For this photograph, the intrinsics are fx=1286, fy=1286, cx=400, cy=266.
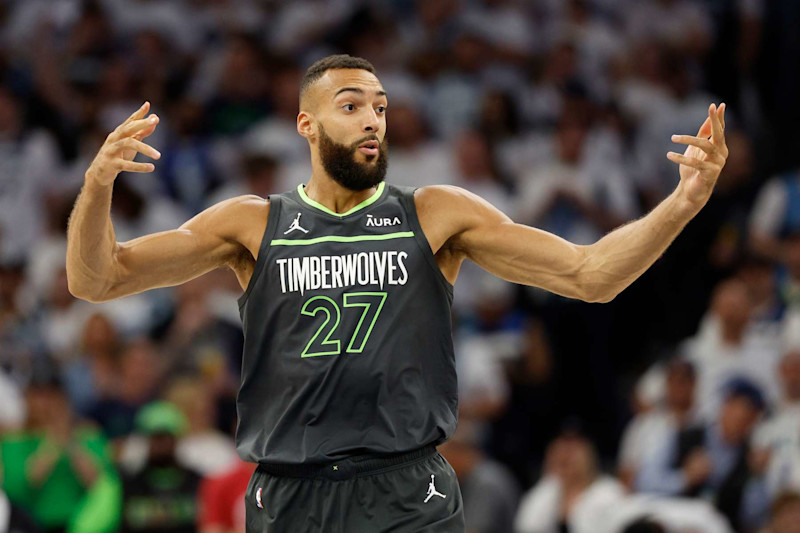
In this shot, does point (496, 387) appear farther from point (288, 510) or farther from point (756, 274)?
point (288, 510)

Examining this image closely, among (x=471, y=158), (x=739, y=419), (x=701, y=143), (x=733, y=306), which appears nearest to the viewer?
(x=701, y=143)

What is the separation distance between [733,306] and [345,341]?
5249mm

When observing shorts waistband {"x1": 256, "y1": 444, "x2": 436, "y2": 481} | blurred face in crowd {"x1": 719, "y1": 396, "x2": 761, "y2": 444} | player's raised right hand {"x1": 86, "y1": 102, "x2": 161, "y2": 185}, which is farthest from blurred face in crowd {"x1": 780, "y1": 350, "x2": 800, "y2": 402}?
player's raised right hand {"x1": 86, "y1": 102, "x2": 161, "y2": 185}

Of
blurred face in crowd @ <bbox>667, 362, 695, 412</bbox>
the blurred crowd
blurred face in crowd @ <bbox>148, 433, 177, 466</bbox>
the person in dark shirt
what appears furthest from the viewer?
blurred face in crowd @ <bbox>667, 362, 695, 412</bbox>

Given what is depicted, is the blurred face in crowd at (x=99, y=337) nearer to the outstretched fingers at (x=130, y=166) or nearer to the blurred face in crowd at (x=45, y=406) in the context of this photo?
the blurred face in crowd at (x=45, y=406)

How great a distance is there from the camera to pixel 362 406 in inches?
181

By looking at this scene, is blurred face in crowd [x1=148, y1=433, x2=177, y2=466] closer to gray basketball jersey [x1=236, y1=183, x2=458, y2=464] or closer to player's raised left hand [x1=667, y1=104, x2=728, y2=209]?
gray basketball jersey [x1=236, y1=183, x2=458, y2=464]

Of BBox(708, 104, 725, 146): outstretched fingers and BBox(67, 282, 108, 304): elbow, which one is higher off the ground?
BBox(708, 104, 725, 146): outstretched fingers

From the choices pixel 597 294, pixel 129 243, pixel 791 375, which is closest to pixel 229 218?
pixel 129 243

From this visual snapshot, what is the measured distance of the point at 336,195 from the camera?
4957 millimetres

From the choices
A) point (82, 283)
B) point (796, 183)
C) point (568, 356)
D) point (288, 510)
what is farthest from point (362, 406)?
point (796, 183)

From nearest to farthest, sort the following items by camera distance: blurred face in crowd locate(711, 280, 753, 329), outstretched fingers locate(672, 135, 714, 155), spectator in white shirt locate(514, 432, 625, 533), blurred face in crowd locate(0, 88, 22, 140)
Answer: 1. outstretched fingers locate(672, 135, 714, 155)
2. spectator in white shirt locate(514, 432, 625, 533)
3. blurred face in crowd locate(711, 280, 753, 329)
4. blurred face in crowd locate(0, 88, 22, 140)

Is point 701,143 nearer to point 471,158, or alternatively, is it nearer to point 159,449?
point 159,449

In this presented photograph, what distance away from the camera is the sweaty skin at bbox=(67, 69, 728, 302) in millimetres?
4484
